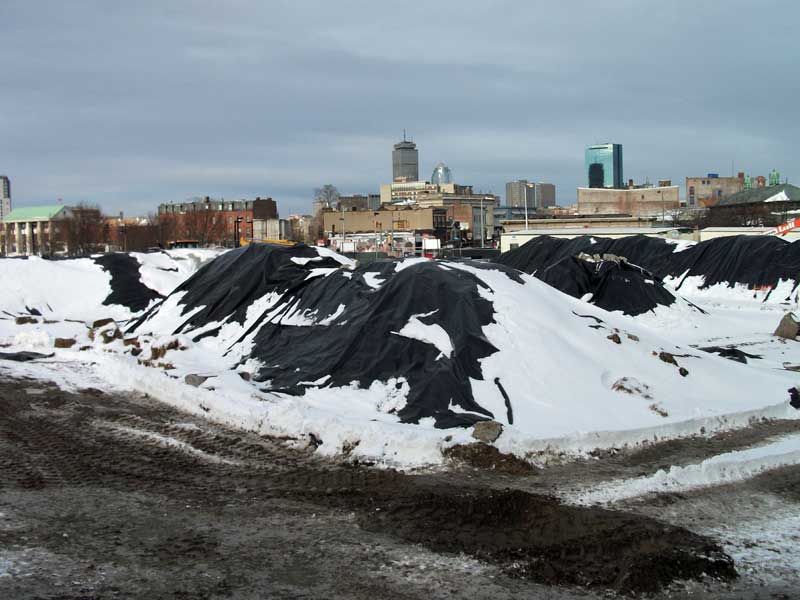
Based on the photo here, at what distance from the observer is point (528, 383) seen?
436 inches

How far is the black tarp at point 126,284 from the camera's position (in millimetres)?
24516

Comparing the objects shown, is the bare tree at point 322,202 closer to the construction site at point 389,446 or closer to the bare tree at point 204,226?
the bare tree at point 204,226

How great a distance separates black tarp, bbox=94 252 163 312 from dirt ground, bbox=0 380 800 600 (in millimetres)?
15196

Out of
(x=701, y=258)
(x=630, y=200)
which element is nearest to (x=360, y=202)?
(x=630, y=200)

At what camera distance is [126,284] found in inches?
1003

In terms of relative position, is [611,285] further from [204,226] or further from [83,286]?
[204,226]

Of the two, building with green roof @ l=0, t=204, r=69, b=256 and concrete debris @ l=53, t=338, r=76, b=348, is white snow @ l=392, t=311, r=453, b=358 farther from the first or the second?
building with green roof @ l=0, t=204, r=69, b=256

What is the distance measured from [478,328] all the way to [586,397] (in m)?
2.14

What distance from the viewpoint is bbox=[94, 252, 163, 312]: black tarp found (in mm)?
24516

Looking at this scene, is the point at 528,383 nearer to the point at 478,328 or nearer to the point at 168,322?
the point at 478,328

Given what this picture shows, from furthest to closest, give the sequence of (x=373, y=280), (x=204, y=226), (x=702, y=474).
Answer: (x=204, y=226), (x=373, y=280), (x=702, y=474)

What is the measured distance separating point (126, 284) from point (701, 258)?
2335cm

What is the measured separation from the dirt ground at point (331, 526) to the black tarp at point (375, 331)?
2149 millimetres

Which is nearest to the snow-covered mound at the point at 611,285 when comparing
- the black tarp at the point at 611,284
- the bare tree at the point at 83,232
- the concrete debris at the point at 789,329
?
the black tarp at the point at 611,284
